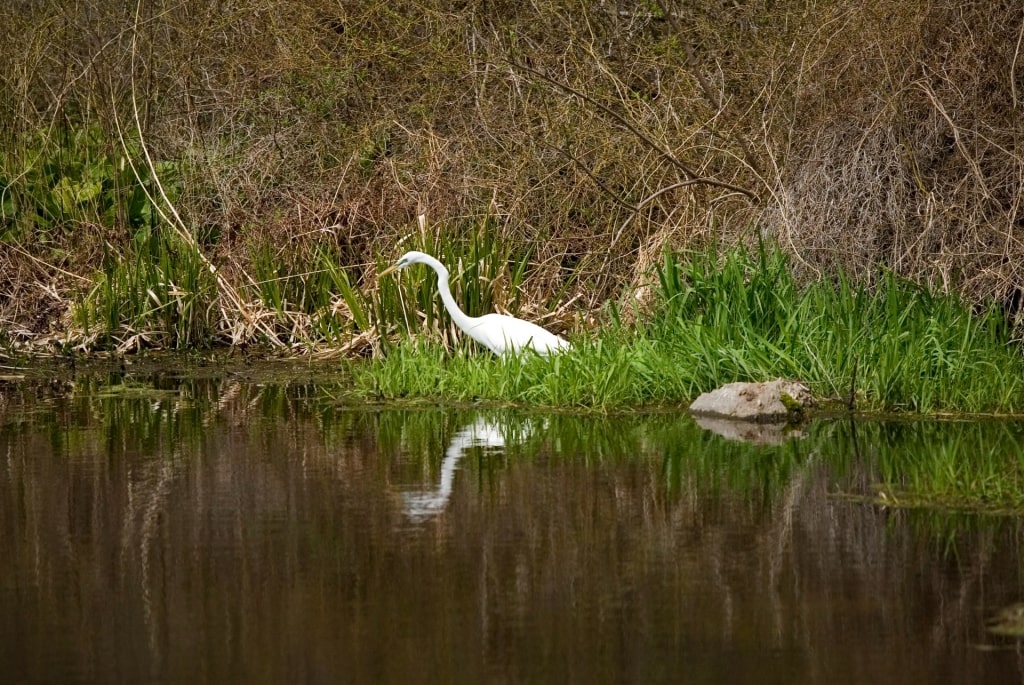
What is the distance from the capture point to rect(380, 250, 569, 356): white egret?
36.4 ft

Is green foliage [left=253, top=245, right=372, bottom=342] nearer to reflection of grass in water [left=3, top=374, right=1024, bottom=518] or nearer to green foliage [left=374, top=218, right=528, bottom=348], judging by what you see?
green foliage [left=374, top=218, right=528, bottom=348]

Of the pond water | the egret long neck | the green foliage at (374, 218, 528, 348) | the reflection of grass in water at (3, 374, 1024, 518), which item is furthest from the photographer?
the green foliage at (374, 218, 528, 348)

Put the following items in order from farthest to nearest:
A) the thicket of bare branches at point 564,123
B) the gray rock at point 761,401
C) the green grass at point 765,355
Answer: the thicket of bare branches at point 564,123
the green grass at point 765,355
the gray rock at point 761,401

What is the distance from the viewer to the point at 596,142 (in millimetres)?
13445

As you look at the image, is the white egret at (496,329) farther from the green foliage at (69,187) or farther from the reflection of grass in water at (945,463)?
the green foliage at (69,187)

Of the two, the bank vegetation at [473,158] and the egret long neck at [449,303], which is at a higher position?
the bank vegetation at [473,158]

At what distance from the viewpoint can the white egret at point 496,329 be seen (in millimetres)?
11102

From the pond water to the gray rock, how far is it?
28cm

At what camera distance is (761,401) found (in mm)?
9570

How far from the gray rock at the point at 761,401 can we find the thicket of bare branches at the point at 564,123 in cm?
167

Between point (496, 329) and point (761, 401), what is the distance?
7.96ft

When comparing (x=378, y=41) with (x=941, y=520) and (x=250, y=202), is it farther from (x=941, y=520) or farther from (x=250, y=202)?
(x=941, y=520)

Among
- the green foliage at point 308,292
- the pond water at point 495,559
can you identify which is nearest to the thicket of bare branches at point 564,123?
the green foliage at point 308,292

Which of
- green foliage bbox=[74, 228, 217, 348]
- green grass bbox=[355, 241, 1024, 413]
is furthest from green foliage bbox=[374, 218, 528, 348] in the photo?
green foliage bbox=[74, 228, 217, 348]
